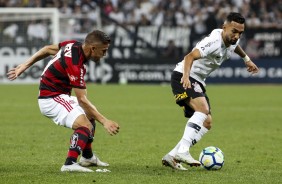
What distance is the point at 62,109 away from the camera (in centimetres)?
927

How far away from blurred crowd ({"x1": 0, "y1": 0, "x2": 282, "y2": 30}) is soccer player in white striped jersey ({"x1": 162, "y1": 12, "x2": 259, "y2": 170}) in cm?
2210

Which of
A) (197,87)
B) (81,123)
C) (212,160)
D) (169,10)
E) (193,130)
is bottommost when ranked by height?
(169,10)

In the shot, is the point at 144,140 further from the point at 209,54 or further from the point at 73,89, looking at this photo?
the point at 73,89

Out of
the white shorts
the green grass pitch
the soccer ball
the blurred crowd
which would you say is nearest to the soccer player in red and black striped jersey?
the white shorts

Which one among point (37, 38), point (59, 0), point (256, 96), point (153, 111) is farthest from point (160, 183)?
point (59, 0)

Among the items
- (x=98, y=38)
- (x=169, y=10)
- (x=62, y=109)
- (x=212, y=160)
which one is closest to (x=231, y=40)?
(x=212, y=160)

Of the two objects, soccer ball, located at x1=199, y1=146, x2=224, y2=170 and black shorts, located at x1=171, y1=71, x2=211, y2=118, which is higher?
black shorts, located at x1=171, y1=71, x2=211, y2=118

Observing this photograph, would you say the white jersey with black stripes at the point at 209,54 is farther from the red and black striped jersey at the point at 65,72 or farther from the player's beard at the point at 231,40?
the red and black striped jersey at the point at 65,72

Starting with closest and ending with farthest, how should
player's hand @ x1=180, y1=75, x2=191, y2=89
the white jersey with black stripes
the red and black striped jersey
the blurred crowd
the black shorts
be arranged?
1. the red and black striped jersey
2. player's hand @ x1=180, y1=75, x2=191, y2=89
3. the white jersey with black stripes
4. the black shorts
5. the blurred crowd

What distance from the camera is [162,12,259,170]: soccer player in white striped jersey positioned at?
9.71 metres

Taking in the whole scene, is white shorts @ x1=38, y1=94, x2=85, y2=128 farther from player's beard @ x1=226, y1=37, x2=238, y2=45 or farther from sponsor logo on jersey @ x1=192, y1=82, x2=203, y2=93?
Answer: player's beard @ x1=226, y1=37, x2=238, y2=45

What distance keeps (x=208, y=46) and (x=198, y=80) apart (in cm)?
70

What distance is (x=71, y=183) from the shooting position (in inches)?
327

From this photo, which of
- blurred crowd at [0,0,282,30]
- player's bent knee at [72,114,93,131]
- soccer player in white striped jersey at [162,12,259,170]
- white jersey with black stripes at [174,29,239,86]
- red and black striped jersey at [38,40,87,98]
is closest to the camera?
red and black striped jersey at [38,40,87,98]
